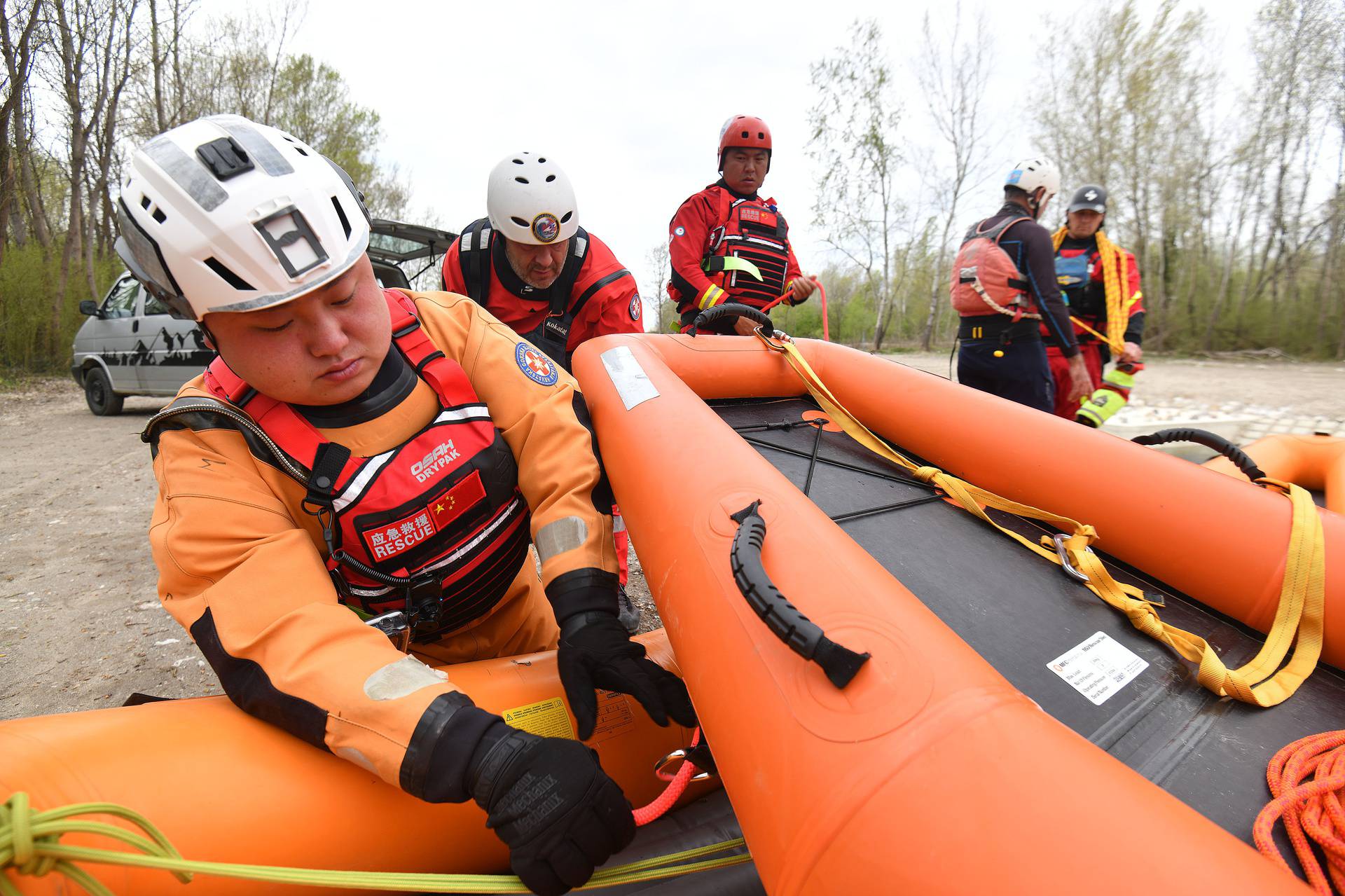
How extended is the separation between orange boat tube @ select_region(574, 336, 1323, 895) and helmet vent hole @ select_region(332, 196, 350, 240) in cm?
68

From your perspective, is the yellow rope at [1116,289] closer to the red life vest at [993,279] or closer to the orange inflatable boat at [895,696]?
the red life vest at [993,279]

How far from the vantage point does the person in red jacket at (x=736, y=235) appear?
12.3 feet

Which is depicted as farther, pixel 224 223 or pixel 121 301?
pixel 121 301

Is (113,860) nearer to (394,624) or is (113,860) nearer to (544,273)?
(394,624)

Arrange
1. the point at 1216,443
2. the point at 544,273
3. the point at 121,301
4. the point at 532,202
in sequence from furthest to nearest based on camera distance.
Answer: the point at 121,301, the point at 544,273, the point at 532,202, the point at 1216,443

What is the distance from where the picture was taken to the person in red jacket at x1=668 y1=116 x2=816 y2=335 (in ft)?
12.3

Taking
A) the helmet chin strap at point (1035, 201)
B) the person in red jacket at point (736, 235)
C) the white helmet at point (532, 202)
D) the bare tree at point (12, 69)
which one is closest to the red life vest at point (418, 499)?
the white helmet at point (532, 202)

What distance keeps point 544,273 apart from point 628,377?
1.45 metres

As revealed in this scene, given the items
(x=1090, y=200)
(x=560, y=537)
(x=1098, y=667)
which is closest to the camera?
(x=1098, y=667)

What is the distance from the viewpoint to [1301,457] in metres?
2.64

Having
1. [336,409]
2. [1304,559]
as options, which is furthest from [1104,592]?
[336,409]

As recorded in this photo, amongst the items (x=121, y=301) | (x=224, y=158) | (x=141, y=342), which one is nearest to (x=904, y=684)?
(x=224, y=158)

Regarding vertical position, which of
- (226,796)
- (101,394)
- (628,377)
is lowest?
(101,394)

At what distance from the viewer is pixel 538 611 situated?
6.15 feet
